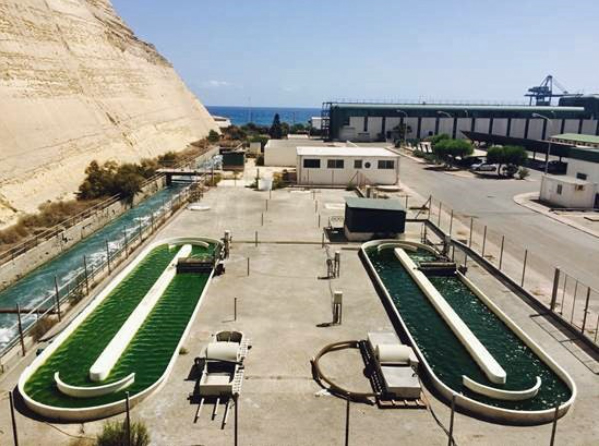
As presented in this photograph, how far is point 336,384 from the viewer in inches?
567

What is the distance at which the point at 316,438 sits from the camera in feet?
39.5

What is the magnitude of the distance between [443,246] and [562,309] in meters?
8.62

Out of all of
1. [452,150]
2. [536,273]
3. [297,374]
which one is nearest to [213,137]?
[452,150]

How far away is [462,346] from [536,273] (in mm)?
8916

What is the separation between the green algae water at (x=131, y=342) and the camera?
47.0ft

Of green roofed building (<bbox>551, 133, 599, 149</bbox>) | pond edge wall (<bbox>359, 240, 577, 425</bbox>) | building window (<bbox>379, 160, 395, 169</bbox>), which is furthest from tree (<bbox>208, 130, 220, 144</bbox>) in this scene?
pond edge wall (<bbox>359, 240, 577, 425</bbox>)

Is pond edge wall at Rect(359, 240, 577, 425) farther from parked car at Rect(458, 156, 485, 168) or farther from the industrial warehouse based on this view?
the industrial warehouse

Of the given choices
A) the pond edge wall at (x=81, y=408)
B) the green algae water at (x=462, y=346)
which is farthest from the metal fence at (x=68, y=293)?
the green algae water at (x=462, y=346)

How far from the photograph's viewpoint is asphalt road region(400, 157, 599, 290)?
85.8 ft

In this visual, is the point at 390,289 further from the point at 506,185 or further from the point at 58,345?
the point at 506,185

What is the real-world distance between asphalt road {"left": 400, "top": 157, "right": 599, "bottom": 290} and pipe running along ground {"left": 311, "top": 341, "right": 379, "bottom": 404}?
502 inches

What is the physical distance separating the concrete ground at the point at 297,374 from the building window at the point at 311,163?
1945 centimetres

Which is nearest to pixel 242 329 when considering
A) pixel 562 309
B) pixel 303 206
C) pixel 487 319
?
pixel 487 319

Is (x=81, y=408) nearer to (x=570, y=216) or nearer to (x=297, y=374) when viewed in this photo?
(x=297, y=374)
